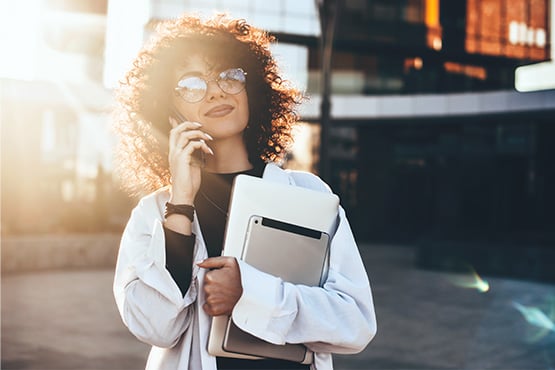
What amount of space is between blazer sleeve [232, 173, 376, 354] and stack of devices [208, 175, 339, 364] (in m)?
0.05

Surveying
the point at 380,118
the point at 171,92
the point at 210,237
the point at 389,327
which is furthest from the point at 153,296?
the point at 380,118

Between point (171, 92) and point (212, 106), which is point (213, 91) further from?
point (171, 92)

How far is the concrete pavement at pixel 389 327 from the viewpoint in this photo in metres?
6.88

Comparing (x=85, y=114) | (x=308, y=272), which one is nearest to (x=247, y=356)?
(x=308, y=272)

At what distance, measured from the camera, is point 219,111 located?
195 cm

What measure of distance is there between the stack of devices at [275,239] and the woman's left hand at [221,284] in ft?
0.22

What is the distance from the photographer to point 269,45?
87.6 inches

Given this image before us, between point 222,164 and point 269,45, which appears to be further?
point 269,45

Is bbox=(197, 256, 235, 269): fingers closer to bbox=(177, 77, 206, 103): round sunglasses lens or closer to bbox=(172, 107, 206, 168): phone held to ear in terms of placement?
bbox=(172, 107, 206, 168): phone held to ear

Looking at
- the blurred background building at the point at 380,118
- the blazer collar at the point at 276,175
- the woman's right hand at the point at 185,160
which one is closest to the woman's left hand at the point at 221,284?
the woman's right hand at the point at 185,160

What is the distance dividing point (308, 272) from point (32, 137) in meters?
24.3

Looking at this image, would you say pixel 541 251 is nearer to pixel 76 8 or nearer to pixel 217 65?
pixel 217 65

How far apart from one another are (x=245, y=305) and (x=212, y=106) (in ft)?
2.03

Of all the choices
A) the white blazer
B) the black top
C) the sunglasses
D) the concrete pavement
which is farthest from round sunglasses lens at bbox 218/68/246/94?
the concrete pavement
